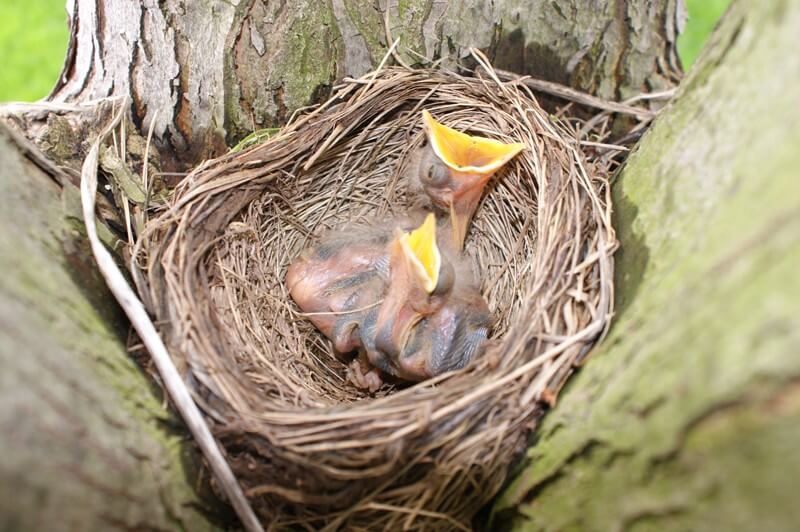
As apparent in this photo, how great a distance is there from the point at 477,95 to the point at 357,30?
0.32 metres

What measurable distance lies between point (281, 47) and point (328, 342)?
741mm

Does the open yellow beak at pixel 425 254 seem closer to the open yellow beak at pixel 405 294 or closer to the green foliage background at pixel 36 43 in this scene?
the open yellow beak at pixel 405 294

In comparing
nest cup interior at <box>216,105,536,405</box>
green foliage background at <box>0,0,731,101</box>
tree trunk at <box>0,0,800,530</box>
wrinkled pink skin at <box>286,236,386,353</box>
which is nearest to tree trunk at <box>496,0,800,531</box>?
tree trunk at <box>0,0,800,530</box>

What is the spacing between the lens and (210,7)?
139 centimetres

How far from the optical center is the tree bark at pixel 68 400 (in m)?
0.77

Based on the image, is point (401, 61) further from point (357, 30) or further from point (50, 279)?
point (50, 279)

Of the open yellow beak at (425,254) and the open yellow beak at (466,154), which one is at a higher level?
the open yellow beak at (466,154)

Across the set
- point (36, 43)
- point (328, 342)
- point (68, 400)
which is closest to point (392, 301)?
point (328, 342)

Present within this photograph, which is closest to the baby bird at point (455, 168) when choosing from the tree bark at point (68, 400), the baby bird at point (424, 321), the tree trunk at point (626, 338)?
the baby bird at point (424, 321)

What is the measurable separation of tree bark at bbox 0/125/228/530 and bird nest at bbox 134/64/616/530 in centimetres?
9

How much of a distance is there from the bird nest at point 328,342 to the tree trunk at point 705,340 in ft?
0.31

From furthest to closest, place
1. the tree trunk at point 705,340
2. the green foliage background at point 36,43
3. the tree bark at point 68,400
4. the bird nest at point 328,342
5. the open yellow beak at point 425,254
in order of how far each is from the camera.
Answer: the green foliage background at point 36,43, the open yellow beak at point 425,254, the bird nest at point 328,342, the tree bark at point 68,400, the tree trunk at point 705,340

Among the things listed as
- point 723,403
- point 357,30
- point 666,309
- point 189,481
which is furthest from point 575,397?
point 357,30

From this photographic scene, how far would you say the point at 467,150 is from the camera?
4.97ft
